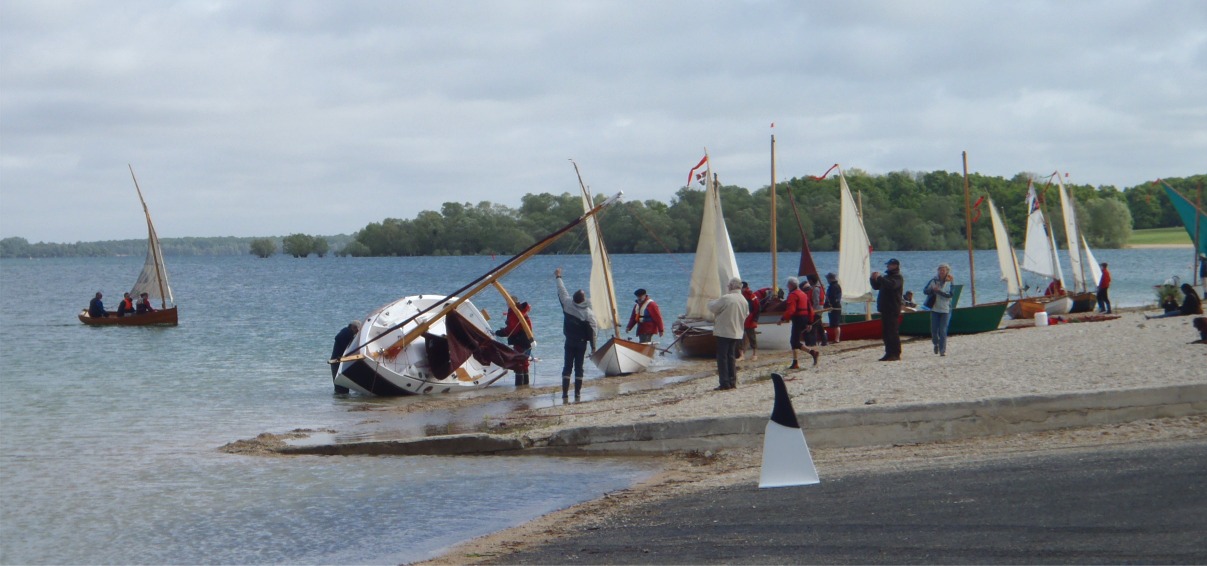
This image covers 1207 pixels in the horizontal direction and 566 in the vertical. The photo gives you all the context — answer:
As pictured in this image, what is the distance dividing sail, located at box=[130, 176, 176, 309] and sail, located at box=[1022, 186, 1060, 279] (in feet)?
101

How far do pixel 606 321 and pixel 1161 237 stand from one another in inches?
5054

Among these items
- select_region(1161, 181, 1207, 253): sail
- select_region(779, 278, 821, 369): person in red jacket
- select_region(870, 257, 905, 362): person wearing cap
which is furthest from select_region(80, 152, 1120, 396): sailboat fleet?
select_region(870, 257, 905, 362): person wearing cap

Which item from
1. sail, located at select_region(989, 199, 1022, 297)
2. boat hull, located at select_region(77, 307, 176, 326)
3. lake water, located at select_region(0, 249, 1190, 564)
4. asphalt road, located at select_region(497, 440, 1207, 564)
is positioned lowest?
lake water, located at select_region(0, 249, 1190, 564)

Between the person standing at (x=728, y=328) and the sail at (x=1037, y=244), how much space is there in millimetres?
22438

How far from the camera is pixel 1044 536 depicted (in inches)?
267

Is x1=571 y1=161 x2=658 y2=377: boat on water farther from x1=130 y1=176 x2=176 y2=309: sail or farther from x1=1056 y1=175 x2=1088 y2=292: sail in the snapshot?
x1=130 y1=176 x2=176 y2=309: sail

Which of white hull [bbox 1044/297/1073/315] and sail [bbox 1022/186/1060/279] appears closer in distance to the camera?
white hull [bbox 1044/297/1073/315]

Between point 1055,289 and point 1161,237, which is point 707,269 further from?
point 1161,237

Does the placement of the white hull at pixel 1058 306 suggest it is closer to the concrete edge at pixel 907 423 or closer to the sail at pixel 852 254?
the sail at pixel 852 254

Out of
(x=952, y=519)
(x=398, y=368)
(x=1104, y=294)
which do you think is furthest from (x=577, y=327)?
(x=1104, y=294)

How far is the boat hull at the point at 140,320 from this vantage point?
41438mm

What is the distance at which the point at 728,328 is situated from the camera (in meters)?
15.0

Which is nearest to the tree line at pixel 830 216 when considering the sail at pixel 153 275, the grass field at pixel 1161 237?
the grass field at pixel 1161 237

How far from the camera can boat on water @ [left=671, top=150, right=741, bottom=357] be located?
24031 mm
